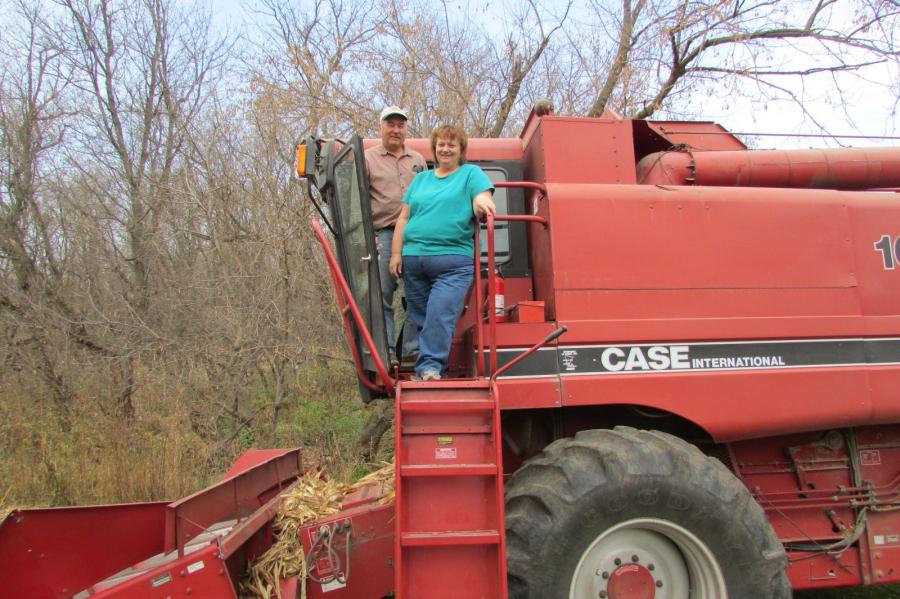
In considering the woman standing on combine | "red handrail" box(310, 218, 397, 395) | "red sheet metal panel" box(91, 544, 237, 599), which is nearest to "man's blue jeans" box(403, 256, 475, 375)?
the woman standing on combine

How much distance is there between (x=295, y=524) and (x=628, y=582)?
1.96 m

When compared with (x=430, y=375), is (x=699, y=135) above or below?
above

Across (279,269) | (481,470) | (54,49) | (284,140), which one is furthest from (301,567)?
(54,49)

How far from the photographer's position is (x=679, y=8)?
9570mm

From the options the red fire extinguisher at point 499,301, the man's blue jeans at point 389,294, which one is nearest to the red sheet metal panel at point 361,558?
the man's blue jeans at point 389,294

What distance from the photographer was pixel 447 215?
3445 mm

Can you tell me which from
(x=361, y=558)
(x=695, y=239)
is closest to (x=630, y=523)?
(x=361, y=558)

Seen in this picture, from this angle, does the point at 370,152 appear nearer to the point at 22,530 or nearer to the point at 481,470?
the point at 481,470

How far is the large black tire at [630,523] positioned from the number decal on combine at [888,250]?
6.06ft

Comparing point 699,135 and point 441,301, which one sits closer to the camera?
point 441,301

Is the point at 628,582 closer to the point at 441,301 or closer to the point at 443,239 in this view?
the point at 441,301

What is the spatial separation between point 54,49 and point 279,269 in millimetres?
7519

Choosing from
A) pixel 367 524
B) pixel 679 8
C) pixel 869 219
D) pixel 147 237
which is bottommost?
pixel 367 524

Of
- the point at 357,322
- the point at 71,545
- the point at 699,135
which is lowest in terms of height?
the point at 71,545
